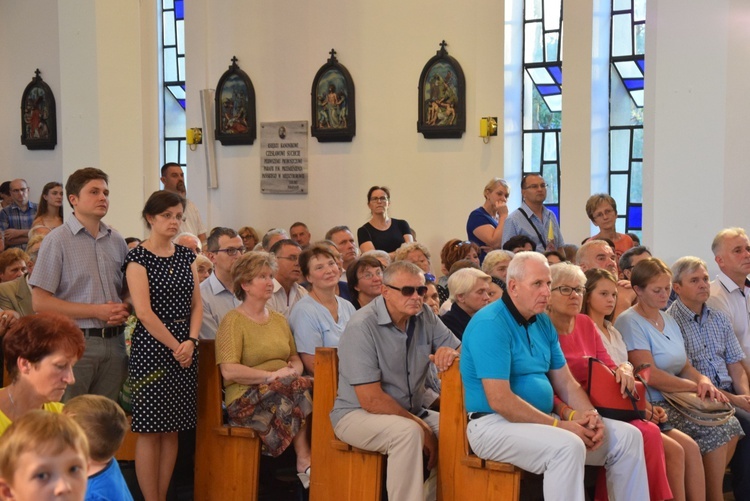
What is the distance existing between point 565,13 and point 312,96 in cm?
329

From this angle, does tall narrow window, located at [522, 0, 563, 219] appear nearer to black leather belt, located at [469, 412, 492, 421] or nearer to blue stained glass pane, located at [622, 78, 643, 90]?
blue stained glass pane, located at [622, 78, 643, 90]

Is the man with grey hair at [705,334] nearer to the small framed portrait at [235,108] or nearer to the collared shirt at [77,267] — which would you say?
the collared shirt at [77,267]

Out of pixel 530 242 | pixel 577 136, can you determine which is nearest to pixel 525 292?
pixel 530 242

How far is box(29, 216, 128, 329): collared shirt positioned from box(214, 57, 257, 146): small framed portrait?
782cm

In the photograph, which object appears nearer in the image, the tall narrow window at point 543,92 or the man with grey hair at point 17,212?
the tall narrow window at point 543,92

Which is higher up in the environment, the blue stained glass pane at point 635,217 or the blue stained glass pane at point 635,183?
the blue stained glass pane at point 635,183

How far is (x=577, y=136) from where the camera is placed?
1058 cm

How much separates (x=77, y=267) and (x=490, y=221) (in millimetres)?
4851

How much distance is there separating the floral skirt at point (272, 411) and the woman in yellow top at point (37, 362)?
1.82 metres

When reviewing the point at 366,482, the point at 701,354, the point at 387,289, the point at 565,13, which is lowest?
the point at 366,482

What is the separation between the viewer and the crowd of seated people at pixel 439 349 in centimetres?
471

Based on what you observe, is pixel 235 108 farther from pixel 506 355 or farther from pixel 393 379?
pixel 506 355

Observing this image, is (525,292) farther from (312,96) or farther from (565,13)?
(312,96)

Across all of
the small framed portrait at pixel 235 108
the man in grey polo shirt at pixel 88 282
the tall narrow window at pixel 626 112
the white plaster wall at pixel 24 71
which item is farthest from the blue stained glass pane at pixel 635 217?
the white plaster wall at pixel 24 71
